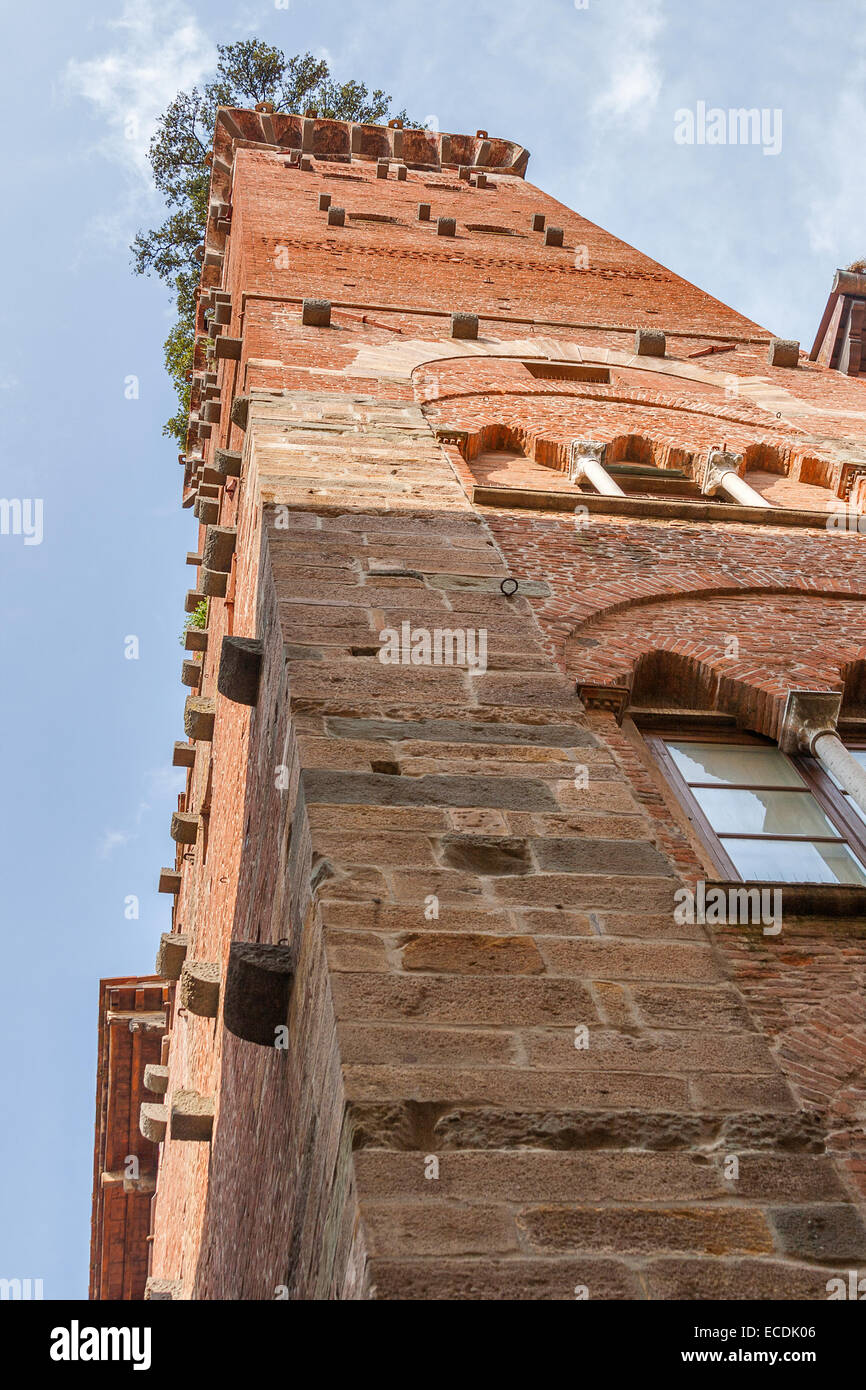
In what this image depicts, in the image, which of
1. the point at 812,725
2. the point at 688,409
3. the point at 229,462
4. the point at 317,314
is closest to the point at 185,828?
the point at 229,462

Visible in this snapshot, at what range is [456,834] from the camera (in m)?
4.35

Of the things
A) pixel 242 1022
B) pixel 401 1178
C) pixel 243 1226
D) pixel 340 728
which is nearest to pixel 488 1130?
pixel 401 1178

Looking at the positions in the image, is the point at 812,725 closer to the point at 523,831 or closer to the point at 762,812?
the point at 762,812

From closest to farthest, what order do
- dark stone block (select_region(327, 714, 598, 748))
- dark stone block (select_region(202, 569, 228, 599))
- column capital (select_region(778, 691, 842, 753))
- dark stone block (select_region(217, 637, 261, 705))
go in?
1. dark stone block (select_region(327, 714, 598, 748))
2. column capital (select_region(778, 691, 842, 753))
3. dark stone block (select_region(217, 637, 261, 705))
4. dark stone block (select_region(202, 569, 228, 599))

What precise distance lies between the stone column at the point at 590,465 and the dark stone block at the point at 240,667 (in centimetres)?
310

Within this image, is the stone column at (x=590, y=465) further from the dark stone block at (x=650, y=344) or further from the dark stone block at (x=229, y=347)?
the dark stone block at (x=229, y=347)

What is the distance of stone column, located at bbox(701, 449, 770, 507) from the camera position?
952cm

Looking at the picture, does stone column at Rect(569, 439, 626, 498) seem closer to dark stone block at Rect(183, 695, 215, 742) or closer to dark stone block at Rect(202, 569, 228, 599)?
dark stone block at Rect(202, 569, 228, 599)

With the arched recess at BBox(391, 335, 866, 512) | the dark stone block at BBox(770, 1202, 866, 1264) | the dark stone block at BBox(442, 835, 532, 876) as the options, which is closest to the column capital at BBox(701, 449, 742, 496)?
the arched recess at BBox(391, 335, 866, 512)

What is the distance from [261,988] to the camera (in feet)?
14.7

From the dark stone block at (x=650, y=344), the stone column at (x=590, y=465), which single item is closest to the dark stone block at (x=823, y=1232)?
the stone column at (x=590, y=465)

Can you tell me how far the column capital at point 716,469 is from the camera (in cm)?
980
